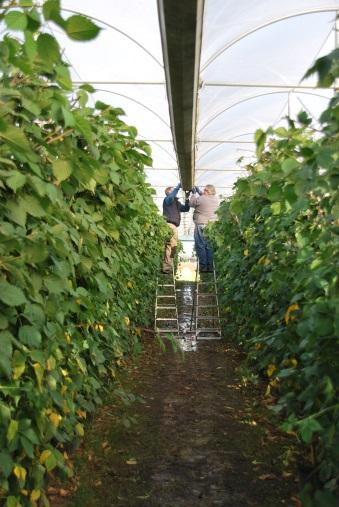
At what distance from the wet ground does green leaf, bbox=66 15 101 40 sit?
246 centimetres

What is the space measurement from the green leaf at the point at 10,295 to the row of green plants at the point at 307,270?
792 mm

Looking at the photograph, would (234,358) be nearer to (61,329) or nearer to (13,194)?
(61,329)

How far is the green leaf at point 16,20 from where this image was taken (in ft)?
3.65

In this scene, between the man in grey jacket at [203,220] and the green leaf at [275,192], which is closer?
the green leaf at [275,192]

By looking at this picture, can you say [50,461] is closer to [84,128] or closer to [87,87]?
[84,128]

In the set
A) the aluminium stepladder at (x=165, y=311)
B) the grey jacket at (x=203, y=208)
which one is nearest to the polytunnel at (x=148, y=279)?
the aluminium stepladder at (x=165, y=311)

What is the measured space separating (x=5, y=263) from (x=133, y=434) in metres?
2.72

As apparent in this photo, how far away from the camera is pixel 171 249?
36.4 ft

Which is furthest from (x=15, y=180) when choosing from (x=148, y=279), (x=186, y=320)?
(x=186, y=320)

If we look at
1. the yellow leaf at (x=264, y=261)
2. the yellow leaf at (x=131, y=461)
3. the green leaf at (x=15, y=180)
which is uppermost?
the green leaf at (x=15, y=180)

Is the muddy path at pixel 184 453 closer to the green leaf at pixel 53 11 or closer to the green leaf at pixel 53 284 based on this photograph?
the green leaf at pixel 53 284

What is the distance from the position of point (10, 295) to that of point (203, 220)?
971cm

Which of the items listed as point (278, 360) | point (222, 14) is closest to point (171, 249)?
point (222, 14)

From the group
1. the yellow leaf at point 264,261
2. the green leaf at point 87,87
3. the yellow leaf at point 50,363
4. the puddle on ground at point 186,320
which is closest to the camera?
the yellow leaf at point 50,363
